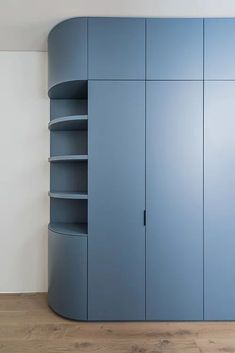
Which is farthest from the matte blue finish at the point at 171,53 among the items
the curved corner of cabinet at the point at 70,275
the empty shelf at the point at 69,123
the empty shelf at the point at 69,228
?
the curved corner of cabinet at the point at 70,275

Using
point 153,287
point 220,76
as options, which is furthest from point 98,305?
point 220,76

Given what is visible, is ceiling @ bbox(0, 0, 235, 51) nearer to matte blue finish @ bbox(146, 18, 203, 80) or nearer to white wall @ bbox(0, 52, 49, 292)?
matte blue finish @ bbox(146, 18, 203, 80)

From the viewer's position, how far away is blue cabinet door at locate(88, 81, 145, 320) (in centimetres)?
216

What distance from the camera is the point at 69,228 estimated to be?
2.39 metres

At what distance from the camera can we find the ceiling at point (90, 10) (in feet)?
6.68

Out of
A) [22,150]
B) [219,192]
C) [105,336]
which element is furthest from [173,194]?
[22,150]

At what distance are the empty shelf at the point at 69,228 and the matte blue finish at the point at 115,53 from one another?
131 cm

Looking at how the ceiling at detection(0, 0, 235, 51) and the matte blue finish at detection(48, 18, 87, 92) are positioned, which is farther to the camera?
the matte blue finish at detection(48, 18, 87, 92)

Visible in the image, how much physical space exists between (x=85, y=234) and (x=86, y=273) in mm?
320

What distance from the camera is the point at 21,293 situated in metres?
2.72

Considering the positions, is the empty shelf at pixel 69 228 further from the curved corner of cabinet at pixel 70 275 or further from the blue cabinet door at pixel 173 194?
the blue cabinet door at pixel 173 194

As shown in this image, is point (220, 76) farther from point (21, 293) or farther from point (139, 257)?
point (21, 293)

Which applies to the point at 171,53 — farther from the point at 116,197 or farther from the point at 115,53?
the point at 116,197

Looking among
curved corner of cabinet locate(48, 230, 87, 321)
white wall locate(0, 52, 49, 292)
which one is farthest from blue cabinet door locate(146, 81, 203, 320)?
white wall locate(0, 52, 49, 292)
